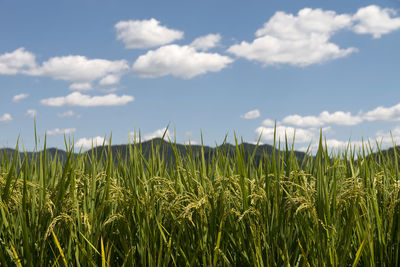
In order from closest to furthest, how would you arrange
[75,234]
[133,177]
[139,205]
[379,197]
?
[75,234]
[139,205]
[133,177]
[379,197]

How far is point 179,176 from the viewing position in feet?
13.2

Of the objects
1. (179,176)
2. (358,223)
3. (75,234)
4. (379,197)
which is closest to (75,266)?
(75,234)

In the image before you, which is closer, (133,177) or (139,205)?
(139,205)

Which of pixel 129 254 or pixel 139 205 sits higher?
pixel 139 205

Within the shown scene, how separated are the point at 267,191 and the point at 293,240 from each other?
18.8 inches

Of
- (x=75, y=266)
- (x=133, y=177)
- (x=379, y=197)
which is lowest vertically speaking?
(x=75, y=266)

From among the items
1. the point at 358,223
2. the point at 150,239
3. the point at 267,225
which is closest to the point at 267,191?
the point at 267,225

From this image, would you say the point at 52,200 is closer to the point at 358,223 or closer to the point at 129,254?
the point at 129,254

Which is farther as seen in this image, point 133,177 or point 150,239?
point 133,177

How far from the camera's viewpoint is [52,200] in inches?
133

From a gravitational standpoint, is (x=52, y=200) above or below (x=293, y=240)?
above

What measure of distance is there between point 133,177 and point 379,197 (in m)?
2.42

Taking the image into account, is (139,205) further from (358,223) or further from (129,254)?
(358,223)

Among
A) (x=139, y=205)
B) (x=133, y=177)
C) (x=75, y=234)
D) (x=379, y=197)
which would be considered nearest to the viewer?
(x=75, y=234)
